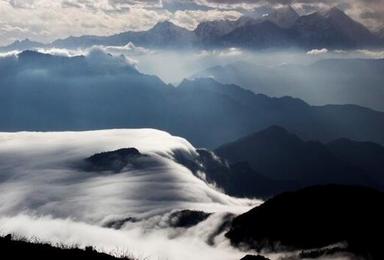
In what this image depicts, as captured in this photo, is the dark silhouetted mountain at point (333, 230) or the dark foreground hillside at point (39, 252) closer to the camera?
the dark foreground hillside at point (39, 252)

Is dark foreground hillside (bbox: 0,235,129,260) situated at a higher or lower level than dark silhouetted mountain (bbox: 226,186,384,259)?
higher

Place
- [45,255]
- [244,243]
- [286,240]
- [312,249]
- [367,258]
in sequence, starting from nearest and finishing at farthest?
[45,255] < [367,258] < [312,249] < [286,240] < [244,243]

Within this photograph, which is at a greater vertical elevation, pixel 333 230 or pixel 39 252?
pixel 39 252

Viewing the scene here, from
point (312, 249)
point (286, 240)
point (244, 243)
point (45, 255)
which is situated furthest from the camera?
point (244, 243)

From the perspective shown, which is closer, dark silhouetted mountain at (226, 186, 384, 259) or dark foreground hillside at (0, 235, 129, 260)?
dark foreground hillside at (0, 235, 129, 260)

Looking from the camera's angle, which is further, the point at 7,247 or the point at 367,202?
the point at 367,202

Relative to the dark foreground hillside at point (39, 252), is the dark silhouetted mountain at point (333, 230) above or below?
below

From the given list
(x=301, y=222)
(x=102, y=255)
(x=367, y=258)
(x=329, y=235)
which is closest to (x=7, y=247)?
(x=102, y=255)

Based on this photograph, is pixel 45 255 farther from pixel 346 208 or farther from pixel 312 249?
pixel 346 208
